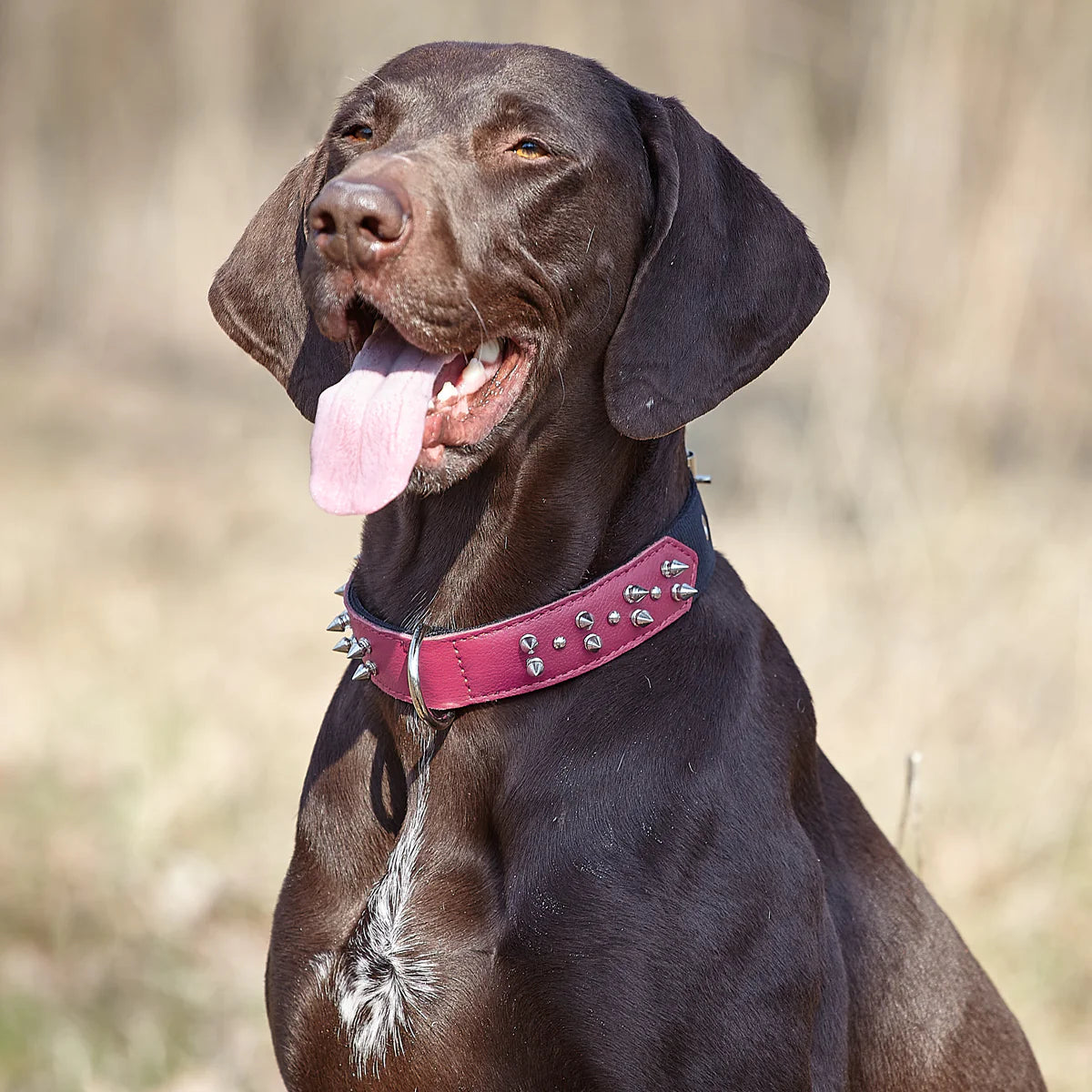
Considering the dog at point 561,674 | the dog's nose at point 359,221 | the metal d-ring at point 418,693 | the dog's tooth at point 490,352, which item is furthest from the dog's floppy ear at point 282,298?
the metal d-ring at point 418,693

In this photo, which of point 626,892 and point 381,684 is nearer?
point 626,892

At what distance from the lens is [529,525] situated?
8.36 feet

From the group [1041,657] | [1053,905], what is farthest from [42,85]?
[1053,905]

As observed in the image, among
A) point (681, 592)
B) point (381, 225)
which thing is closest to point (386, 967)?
point (681, 592)

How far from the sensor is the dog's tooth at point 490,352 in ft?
8.20

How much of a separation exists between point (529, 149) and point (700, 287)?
37cm

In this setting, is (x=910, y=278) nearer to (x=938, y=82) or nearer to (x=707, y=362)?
(x=938, y=82)

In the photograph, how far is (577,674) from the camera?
2.35 m

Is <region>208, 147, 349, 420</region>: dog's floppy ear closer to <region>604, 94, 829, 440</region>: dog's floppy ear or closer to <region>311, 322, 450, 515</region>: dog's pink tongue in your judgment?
<region>311, 322, 450, 515</region>: dog's pink tongue

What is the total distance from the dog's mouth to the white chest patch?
0.49 meters

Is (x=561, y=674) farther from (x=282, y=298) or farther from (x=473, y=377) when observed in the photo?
(x=282, y=298)

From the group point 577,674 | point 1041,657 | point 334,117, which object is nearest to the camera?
point 577,674

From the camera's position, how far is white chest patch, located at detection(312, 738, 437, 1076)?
2.25m

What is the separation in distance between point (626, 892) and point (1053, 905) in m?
2.95
